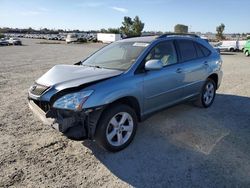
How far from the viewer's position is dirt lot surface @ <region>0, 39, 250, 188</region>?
3.29m

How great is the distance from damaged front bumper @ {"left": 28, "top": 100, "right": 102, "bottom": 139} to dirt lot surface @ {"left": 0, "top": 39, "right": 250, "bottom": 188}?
1.59 ft

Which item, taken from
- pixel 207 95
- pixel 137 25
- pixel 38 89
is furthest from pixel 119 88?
pixel 137 25

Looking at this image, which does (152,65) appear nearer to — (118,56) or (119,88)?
(119,88)

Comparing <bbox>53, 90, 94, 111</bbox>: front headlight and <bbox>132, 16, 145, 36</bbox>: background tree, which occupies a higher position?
<bbox>132, 16, 145, 36</bbox>: background tree

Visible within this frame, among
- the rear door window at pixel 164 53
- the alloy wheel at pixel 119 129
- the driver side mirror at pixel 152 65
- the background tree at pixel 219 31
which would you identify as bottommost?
the alloy wheel at pixel 119 129

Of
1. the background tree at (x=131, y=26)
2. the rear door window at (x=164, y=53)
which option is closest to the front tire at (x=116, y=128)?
the rear door window at (x=164, y=53)

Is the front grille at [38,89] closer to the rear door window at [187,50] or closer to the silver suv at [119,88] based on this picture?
the silver suv at [119,88]

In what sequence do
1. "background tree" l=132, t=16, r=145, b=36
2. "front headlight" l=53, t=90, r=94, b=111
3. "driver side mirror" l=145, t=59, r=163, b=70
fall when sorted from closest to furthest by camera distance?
"front headlight" l=53, t=90, r=94, b=111 < "driver side mirror" l=145, t=59, r=163, b=70 < "background tree" l=132, t=16, r=145, b=36

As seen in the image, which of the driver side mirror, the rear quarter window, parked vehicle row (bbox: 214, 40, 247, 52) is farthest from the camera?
parked vehicle row (bbox: 214, 40, 247, 52)

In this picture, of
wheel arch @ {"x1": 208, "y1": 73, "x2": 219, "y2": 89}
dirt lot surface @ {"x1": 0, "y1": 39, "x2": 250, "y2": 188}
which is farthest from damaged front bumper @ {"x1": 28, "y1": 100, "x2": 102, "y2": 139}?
wheel arch @ {"x1": 208, "y1": 73, "x2": 219, "y2": 89}

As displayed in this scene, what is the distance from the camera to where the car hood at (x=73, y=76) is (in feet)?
12.1

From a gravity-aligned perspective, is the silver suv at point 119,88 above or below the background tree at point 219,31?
below

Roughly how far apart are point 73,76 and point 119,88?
0.78 metres

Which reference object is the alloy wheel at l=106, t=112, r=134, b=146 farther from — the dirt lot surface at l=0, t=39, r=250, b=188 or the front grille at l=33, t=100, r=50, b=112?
the front grille at l=33, t=100, r=50, b=112
